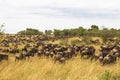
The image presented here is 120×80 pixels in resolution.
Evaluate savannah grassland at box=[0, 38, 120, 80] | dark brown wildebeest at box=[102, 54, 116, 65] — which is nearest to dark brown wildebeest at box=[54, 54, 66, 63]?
savannah grassland at box=[0, 38, 120, 80]

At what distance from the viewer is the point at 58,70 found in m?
16.8

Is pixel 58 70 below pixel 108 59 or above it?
below

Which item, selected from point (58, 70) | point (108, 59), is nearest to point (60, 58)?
point (58, 70)

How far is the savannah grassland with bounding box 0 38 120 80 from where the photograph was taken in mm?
14969

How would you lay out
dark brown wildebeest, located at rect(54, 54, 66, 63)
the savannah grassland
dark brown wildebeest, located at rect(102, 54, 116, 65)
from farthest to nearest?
dark brown wildebeest, located at rect(54, 54, 66, 63) < dark brown wildebeest, located at rect(102, 54, 116, 65) < the savannah grassland

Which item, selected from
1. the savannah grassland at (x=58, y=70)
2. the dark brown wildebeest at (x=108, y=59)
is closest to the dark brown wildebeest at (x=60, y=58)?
the savannah grassland at (x=58, y=70)

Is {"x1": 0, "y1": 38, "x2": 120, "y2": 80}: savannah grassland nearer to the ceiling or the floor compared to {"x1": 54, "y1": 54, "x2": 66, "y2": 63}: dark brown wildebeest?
nearer to the floor

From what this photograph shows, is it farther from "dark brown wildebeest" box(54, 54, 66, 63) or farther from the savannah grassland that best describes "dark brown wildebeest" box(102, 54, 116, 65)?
"dark brown wildebeest" box(54, 54, 66, 63)

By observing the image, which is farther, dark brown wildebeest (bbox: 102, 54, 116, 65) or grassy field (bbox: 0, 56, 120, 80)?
dark brown wildebeest (bbox: 102, 54, 116, 65)

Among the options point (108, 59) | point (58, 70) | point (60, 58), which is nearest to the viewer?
point (58, 70)

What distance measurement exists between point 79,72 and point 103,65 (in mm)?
2202

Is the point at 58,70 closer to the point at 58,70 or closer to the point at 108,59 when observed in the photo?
the point at 58,70

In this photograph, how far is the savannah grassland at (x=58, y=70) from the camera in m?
15.0

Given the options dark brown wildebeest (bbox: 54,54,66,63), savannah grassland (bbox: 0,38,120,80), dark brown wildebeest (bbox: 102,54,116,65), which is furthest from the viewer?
dark brown wildebeest (bbox: 54,54,66,63)
